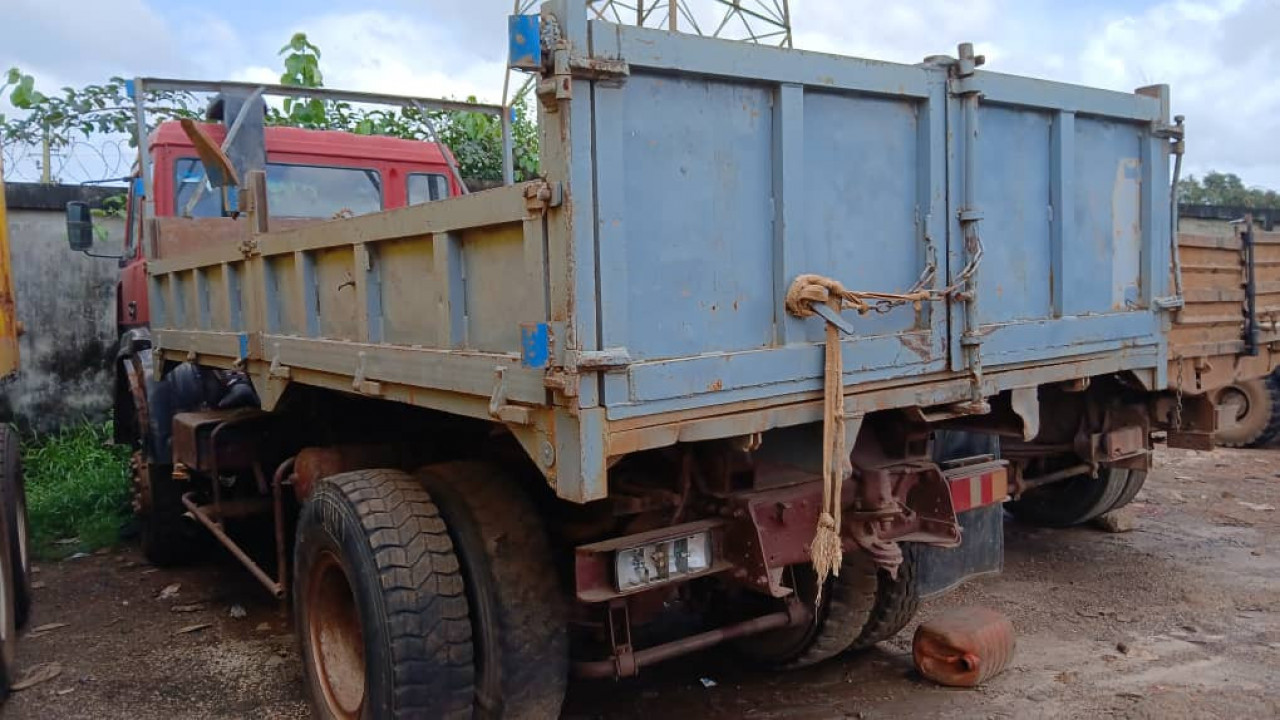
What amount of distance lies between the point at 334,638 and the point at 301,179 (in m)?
3.65

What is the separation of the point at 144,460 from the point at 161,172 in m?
1.68

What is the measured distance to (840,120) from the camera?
3027 millimetres

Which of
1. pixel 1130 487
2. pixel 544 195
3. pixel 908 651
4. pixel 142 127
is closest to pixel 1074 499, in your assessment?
pixel 1130 487

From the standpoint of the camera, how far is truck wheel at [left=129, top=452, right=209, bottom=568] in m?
5.80

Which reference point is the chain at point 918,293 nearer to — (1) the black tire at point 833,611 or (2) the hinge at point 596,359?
(2) the hinge at point 596,359

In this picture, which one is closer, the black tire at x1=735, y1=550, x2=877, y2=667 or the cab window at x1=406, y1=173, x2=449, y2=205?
the black tire at x1=735, y1=550, x2=877, y2=667

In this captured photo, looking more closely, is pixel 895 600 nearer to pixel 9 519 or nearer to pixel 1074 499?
pixel 1074 499

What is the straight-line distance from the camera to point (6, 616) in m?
4.14

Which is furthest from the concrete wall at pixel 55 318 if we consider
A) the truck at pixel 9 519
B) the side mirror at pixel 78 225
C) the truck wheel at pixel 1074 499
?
the truck wheel at pixel 1074 499

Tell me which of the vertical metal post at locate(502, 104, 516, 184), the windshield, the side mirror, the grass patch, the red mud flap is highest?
the vertical metal post at locate(502, 104, 516, 184)

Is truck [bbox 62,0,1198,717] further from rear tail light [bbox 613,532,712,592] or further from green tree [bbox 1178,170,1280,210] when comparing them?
green tree [bbox 1178,170,1280,210]

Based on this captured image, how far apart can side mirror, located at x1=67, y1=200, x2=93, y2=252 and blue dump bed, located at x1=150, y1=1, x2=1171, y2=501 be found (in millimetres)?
2787

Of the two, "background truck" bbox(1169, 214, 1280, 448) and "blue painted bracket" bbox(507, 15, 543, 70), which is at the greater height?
"blue painted bracket" bbox(507, 15, 543, 70)

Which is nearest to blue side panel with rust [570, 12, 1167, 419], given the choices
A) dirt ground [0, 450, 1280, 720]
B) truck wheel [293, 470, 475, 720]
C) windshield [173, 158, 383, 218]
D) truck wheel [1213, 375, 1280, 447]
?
truck wheel [293, 470, 475, 720]
